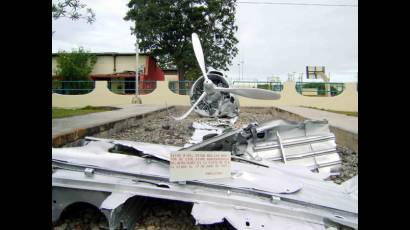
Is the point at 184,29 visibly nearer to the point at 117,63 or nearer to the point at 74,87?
the point at 117,63

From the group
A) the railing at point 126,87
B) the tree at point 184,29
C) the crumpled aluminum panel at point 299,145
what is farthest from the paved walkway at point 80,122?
the tree at point 184,29

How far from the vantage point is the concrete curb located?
375cm

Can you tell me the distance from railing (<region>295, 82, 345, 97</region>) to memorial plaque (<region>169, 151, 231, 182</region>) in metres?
14.8

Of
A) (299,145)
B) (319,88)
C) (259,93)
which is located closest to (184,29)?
(319,88)

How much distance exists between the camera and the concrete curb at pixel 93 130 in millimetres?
3746

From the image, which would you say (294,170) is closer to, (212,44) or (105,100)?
(105,100)

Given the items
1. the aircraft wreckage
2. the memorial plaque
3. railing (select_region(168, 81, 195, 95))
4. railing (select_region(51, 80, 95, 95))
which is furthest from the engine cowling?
railing (select_region(51, 80, 95, 95))

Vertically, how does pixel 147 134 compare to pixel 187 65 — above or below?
below

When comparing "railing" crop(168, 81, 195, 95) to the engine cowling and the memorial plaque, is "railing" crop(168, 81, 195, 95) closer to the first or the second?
the engine cowling

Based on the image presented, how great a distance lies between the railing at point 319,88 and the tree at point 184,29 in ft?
19.1

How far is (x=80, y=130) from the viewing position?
4578mm

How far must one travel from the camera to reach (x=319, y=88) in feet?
54.2
